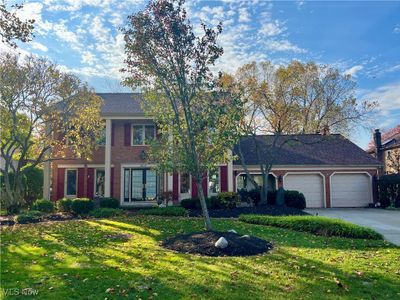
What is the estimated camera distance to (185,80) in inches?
400

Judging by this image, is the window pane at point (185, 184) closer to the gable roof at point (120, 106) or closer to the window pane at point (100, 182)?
the gable roof at point (120, 106)

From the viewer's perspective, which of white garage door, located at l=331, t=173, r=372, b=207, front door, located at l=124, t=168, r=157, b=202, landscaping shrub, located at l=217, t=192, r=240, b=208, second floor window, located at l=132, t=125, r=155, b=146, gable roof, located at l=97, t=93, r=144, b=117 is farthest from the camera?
white garage door, located at l=331, t=173, r=372, b=207

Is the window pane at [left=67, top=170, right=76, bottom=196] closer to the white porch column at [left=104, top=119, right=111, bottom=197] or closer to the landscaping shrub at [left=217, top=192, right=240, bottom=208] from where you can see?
the white porch column at [left=104, top=119, right=111, bottom=197]

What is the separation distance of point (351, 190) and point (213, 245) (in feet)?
59.2

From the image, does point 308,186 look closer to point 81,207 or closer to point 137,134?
point 137,134

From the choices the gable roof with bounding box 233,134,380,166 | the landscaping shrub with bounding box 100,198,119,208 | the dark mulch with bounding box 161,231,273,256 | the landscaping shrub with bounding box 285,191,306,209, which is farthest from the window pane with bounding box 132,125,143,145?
the dark mulch with bounding box 161,231,273,256

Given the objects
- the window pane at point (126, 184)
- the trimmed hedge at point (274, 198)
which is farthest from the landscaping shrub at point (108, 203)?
the trimmed hedge at point (274, 198)

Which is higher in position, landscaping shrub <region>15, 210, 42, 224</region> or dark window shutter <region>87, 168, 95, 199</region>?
dark window shutter <region>87, 168, 95, 199</region>

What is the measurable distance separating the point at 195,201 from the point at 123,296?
13217 millimetres

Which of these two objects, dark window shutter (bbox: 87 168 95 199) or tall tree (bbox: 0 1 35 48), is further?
dark window shutter (bbox: 87 168 95 199)

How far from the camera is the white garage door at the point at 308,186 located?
2277 centimetres

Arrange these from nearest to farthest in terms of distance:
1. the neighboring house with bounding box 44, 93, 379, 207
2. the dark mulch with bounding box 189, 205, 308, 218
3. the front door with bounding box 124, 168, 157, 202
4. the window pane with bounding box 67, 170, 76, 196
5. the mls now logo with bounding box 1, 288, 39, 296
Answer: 1. the mls now logo with bounding box 1, 288, 39, 296
2. the dark mulch with bounding box 189, 205, 308, 218
3. the neighboring house with bounding box 44, 93, 379, 207
4. the front door with bounding box 124, 168, 157, 202
5. the window pane with bounding box 67, 170, 76, 196

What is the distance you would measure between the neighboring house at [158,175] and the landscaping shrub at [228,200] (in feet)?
4.81

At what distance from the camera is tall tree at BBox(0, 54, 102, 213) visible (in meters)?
14.5
